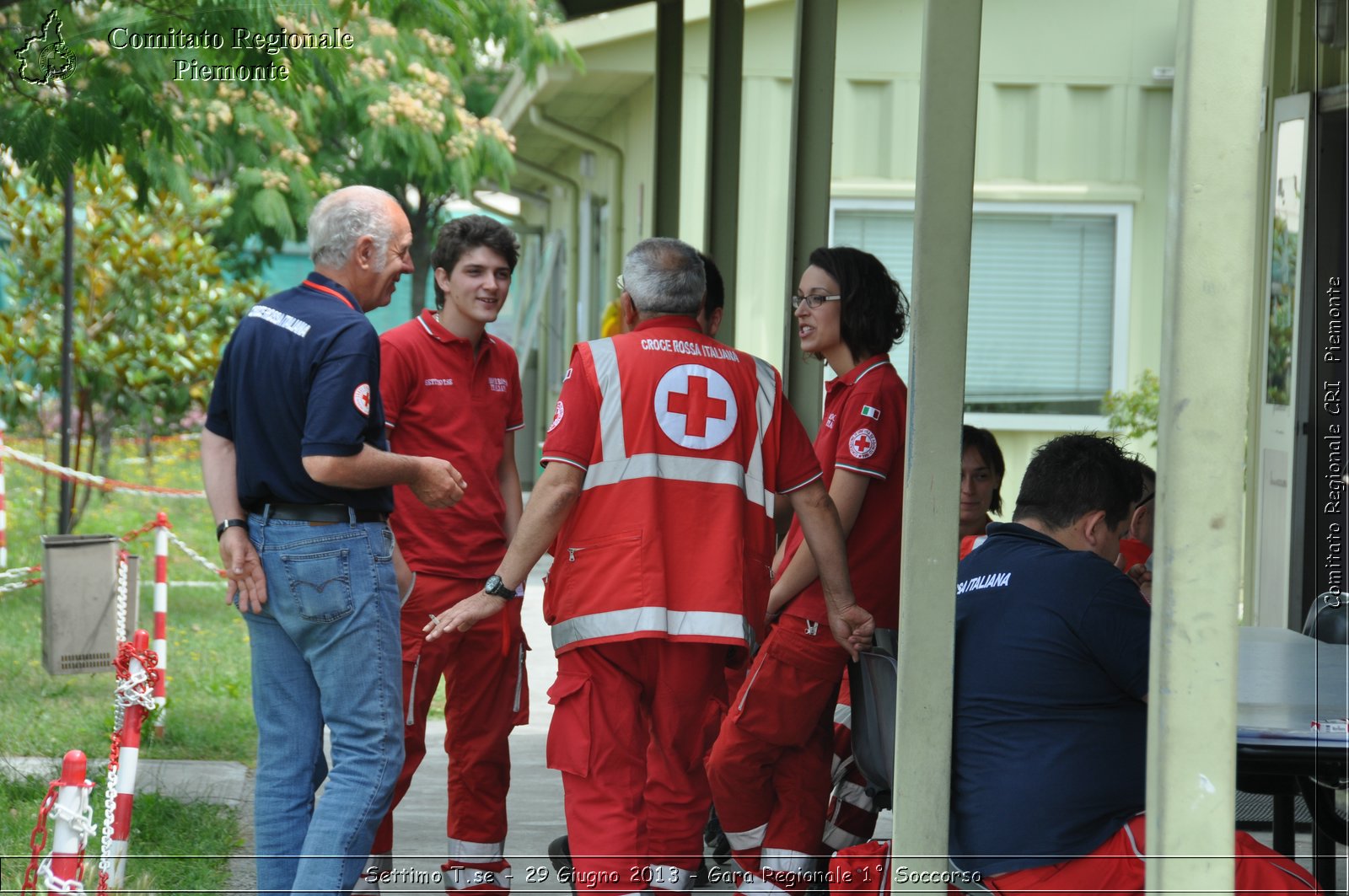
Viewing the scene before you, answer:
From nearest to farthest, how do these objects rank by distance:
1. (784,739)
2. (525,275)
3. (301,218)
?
(784,739), (301,218), (525,275)

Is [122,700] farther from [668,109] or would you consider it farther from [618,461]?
[668,109]

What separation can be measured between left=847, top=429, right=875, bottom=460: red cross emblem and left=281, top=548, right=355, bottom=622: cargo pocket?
4.89 feet

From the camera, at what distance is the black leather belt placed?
3994 mm

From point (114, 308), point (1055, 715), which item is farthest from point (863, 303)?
point (114, 308)

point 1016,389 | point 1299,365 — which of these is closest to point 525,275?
point 1016,389

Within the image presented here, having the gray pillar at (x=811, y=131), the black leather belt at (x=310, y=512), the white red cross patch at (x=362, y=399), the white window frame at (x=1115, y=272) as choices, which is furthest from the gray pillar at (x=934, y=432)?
the white window frame at (x=1115, y=272)

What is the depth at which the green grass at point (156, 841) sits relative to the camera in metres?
4.88

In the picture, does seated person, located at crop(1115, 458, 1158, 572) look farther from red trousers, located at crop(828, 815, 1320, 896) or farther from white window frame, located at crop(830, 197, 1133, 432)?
white window frame, located at crop(830, 197, 1133, 432)

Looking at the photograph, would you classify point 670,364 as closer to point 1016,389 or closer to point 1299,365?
point 1299,365

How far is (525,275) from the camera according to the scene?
21453 mm

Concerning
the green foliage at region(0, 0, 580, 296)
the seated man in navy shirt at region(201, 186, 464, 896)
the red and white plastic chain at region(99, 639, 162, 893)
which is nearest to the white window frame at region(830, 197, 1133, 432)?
the green foliage at region(0, 0, 580, 296)

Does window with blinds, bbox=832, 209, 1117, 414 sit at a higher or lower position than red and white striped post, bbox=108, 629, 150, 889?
higher

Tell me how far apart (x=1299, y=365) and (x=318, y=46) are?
15.9 feet

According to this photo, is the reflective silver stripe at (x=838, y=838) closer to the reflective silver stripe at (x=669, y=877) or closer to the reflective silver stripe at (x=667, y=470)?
the reflective silver stripe at (x=669, y=877)
